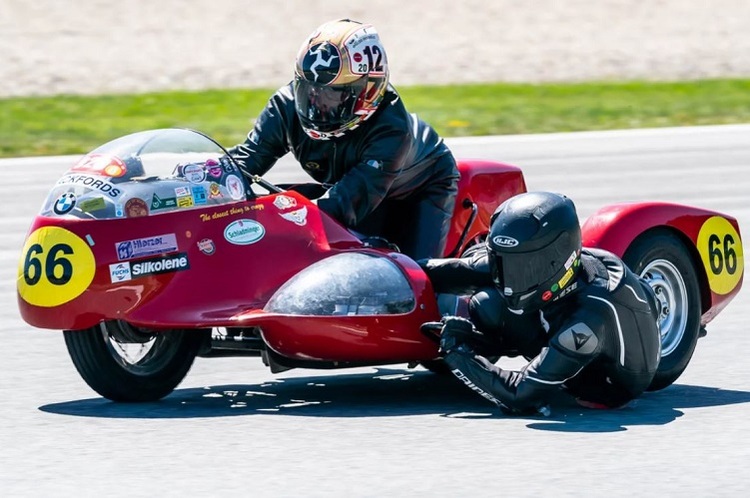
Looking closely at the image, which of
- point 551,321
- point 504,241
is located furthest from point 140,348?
point 551,321

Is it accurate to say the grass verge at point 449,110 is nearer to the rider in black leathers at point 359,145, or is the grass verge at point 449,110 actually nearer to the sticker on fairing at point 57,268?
the rider in black leathers at point 359,145

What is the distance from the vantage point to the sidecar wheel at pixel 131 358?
690 centimetres

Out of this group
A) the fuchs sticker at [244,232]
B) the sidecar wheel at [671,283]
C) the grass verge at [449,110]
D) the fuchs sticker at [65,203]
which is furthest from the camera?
the grass verge at [449,110]

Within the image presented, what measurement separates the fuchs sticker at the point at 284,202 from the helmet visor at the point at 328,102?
1.60 feet

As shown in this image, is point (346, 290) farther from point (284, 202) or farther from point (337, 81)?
point (337, 81)

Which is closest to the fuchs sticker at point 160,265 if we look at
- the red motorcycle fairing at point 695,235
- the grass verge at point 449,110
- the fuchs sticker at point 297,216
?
the fuchs sticker at point 297,216

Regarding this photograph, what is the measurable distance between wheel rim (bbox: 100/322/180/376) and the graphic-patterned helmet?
131cm

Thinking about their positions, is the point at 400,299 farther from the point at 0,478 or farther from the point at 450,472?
the point at 0,478

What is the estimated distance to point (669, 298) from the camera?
7883 mm

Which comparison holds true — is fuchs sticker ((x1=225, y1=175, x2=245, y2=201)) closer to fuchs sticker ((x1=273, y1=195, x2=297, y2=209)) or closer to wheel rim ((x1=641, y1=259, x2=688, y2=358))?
fuchs sticker ((x1=273, y1=195, x2=297, y2=209))

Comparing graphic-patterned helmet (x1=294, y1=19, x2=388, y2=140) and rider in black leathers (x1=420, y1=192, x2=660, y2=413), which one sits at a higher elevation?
graphic-patterned helmet (x1=294, y1=19, x2=388, y2=140)

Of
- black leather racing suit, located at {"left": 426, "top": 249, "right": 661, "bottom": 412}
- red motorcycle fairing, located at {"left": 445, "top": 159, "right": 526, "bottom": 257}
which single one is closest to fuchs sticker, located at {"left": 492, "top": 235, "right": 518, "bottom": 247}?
black leather racing suit, located at {"left": 426, "top": 249, "right": 661, "bottom": 412}

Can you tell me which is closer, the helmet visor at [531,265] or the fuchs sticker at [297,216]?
the helmet visor at [531,265]

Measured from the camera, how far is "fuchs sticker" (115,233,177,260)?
6.79m
